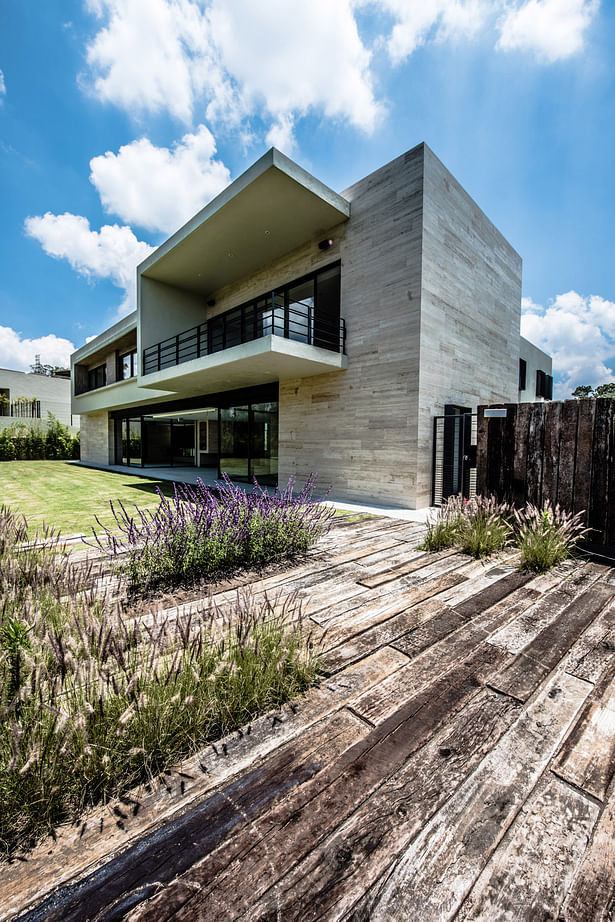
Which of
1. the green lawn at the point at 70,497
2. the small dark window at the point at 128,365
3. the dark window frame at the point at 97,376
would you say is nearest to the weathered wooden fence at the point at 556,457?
the green lawn at the point at 70,497

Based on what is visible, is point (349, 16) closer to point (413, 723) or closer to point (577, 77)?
point (577, 77)

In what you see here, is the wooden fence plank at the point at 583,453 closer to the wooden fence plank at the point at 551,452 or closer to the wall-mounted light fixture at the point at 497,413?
the wooden fence plank at the point at 551,452

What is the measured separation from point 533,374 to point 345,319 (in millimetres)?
13955

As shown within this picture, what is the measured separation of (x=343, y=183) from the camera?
9.18 m

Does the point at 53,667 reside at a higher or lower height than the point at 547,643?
higher

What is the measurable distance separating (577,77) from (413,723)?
12.5 meters

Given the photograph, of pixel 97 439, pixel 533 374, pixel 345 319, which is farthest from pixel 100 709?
pixel 97 439

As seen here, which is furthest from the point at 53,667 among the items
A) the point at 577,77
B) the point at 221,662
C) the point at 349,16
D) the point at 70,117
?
the point at 70,117

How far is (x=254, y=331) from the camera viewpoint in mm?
11531

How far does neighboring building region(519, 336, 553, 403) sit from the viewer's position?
17.0 meters

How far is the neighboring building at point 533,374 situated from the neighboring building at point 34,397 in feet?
98.5

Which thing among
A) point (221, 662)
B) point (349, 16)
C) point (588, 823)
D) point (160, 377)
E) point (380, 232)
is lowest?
point (588, 823)

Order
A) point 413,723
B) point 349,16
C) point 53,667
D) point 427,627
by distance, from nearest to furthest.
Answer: point 53,667 → point 413,723 → point 427,627 → point 349,16

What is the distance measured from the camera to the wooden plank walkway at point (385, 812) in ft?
3.34
